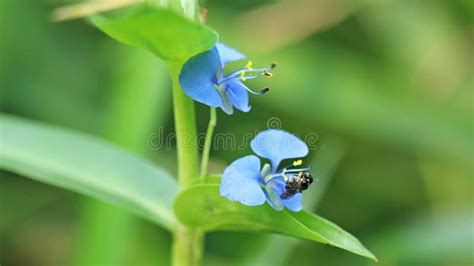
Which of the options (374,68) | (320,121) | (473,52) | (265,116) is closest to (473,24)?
(473,52)

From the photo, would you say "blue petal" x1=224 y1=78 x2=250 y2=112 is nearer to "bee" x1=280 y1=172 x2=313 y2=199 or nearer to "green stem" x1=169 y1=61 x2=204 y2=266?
"green stem" x1=169 y1=61 x2=204 y2=266

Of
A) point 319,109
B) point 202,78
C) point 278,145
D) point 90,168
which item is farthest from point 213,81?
point 319,109

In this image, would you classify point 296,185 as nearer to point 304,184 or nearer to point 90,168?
point 304,184

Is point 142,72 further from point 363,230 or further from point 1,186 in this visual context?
point 363,230

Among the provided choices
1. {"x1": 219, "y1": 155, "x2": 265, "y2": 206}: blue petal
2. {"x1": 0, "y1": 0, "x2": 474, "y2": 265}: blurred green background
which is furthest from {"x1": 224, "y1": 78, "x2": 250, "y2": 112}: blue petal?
{"x1": 0, "y1": 0, "x2": 474, "y2": 265}: blurred green background

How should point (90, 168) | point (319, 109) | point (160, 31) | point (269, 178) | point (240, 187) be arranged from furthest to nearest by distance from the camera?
point (319, 109)
point (90, 168)
point (269, 178)
point (240, 187)
point (160, 31)

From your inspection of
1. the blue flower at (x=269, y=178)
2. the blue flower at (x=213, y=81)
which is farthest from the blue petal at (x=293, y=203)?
the blue flower at (x=213, y=81)
